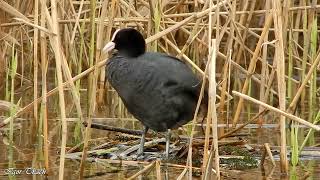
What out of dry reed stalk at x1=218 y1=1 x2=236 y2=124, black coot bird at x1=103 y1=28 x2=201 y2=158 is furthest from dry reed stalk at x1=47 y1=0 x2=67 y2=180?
dry reed stalk at x1=218 y1=1 x2=236 y2=124

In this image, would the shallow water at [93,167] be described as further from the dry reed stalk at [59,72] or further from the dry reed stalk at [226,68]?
the dry reed stalk at [59,72]

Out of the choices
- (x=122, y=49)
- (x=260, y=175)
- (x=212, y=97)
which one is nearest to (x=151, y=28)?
(x=122, y=49)

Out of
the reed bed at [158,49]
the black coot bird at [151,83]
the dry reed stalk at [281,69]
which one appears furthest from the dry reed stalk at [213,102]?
the black coot bird at [151,83]

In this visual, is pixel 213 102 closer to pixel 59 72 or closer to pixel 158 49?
pixel 59 72

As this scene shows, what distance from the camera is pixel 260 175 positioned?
4.35 meters

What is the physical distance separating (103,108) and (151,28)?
1.03 meters

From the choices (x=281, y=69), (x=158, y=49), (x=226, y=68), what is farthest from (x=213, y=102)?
(x=158, y=49)

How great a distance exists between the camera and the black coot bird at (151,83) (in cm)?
469

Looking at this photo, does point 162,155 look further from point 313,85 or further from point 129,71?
point 313,85

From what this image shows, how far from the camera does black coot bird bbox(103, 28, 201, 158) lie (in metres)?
4.69

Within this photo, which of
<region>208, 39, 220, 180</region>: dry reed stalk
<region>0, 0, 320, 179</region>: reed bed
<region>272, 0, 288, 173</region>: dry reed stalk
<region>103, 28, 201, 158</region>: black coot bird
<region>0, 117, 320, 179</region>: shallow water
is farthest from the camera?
<region>103, 28, 201, 158</region>: black coot bird

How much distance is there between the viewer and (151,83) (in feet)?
15.4

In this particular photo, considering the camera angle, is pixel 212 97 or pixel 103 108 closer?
pixel 212 97

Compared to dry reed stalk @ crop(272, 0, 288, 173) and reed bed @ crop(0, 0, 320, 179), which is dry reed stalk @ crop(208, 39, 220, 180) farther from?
dry reed stalk @ crop(272, 0, 288, 173)
